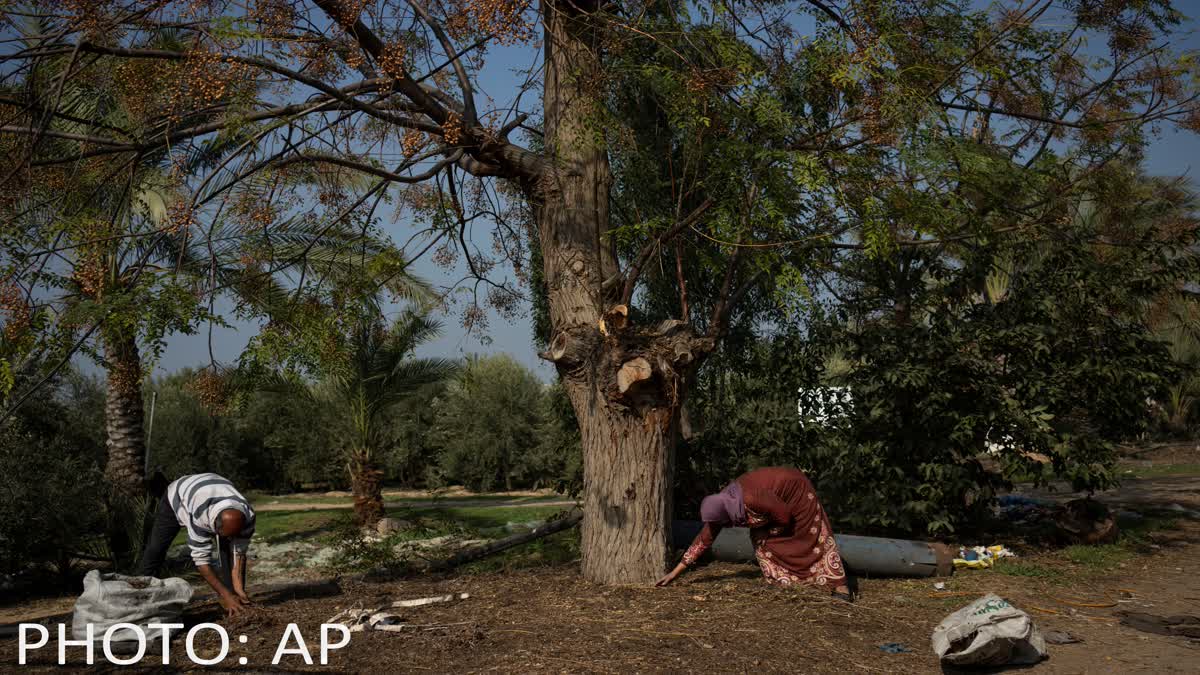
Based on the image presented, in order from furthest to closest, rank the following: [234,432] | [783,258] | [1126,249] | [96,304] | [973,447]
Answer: [234,432] → [1126,249] → [973,447] → [783,258] → [96,304]

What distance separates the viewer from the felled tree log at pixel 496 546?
33.7 feet

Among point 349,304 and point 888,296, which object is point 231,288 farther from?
point 888,296

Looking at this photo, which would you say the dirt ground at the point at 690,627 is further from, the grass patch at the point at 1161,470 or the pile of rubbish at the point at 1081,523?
the grass patch at the point at 1161,470

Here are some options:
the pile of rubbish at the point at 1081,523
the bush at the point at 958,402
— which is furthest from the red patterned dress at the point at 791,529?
the pile of rubbish at the point at 1081,523

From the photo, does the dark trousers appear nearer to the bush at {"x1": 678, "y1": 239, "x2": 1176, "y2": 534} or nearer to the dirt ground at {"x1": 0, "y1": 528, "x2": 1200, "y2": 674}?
the dirt ground at {"x1": 0, "y1": 528, "x2": 1200, "y2": 674}

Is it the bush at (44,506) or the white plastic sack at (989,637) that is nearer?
the white plastic sack at (989,637)

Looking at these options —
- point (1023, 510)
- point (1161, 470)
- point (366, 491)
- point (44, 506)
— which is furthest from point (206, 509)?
point (1161, 470)

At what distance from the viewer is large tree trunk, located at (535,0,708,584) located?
788 cm

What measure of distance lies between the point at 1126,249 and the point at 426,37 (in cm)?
832

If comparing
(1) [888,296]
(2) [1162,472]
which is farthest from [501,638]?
(2) [1162,472]

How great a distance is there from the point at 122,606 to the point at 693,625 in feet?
13.1

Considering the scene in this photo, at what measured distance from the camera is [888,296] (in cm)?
1132

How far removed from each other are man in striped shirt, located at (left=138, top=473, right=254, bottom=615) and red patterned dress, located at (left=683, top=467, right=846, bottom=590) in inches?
137

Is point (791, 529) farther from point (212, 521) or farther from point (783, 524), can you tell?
point (212, 521)
